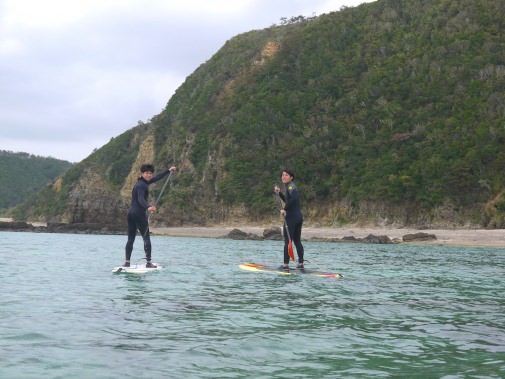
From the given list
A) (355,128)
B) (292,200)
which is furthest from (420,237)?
(292,200)

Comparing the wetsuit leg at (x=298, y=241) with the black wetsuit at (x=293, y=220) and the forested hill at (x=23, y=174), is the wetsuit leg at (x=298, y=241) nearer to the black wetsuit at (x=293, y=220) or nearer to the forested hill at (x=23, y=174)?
the black wetsuit at (x=293, y=220)

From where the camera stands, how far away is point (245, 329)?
735 cm

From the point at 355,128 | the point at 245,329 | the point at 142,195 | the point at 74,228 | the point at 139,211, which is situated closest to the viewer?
the point at 245,329

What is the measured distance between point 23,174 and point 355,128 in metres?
132

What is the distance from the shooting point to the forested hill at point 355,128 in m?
60.0

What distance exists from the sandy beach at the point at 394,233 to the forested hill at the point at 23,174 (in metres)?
96.3

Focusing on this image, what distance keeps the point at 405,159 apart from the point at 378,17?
36364 millimetres

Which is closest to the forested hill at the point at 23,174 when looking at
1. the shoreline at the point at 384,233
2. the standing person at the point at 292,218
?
the shoreline at the point at 384,233

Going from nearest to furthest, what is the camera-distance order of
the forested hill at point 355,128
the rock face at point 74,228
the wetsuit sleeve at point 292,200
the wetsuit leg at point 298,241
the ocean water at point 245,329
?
the ocean water at point 245,329 → the wetsuit sleeve at point 292,200 → the wetsuit leg at point 298,241 → the forested hill at point 355,128 → the rock face at point 74,228

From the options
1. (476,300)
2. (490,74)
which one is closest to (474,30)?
(490,74)

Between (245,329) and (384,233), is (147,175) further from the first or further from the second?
(384,233)

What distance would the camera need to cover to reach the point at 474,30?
74.1 metres

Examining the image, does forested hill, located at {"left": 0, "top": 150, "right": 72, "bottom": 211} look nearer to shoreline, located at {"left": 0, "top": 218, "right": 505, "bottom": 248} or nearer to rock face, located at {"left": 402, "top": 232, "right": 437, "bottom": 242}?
shoreline, located at {"left": 0, "top": 218, "right": 505, "bottom": 248}

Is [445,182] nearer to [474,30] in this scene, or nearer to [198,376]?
[474,30]
